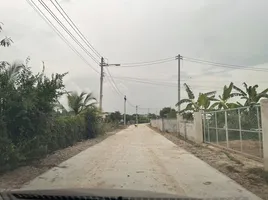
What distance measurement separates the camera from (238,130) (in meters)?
17.1

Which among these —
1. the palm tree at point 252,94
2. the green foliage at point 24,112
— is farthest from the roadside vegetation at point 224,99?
the green foliage at point 24,112

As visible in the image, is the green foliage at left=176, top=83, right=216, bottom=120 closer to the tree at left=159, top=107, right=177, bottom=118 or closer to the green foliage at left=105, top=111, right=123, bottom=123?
the tree at left=159, top=107, right=177, bottom=118

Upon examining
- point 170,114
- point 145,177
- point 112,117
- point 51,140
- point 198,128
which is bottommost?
point 145,177

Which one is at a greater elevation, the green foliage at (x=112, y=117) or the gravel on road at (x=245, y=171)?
the green foliage at (x=112, y=117)

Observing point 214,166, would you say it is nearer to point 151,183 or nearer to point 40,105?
point 151,183

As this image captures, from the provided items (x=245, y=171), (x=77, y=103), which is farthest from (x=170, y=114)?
(x=245, y=171)

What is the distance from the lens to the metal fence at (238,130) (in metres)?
14.6

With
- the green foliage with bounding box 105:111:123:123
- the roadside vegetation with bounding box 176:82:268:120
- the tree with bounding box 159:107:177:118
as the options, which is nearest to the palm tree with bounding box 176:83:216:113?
the roadside vegetation with bounding box 176:82:268:120

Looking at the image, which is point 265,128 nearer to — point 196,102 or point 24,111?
point 24,111

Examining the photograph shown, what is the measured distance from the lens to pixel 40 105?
13.5 m

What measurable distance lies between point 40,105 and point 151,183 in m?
5.69

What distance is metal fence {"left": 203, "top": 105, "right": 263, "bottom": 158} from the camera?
48.0ft

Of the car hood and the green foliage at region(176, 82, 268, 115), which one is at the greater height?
the green foliage at region(176, 82, 268, 115)

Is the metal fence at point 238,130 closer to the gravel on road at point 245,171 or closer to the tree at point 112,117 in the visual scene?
the gravel on road at point 245,171
